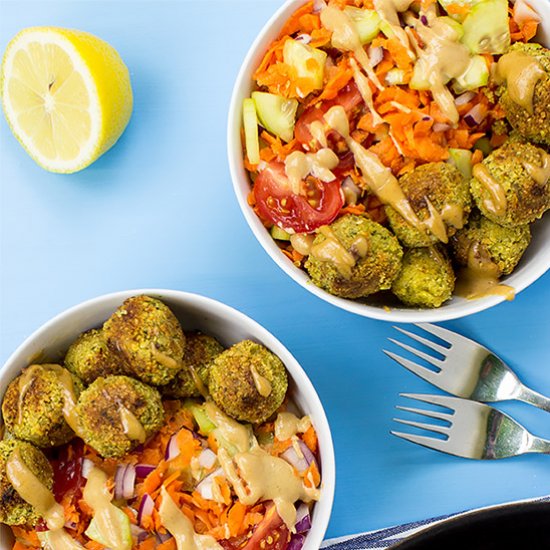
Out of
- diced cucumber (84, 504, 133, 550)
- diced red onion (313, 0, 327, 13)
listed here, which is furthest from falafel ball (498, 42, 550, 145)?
diced cucumber (84, 504, 133, 550)

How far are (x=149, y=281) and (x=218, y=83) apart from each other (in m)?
0.56

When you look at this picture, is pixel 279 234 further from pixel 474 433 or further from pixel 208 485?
pixel 474 433

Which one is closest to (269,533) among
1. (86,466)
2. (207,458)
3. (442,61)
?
(207,458)

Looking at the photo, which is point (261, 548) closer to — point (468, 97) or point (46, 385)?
point (46, 385)

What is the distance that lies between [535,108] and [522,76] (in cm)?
7

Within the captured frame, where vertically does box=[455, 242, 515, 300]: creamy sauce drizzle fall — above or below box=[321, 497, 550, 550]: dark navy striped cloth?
above

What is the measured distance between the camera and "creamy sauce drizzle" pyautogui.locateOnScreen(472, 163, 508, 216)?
6.53 feet

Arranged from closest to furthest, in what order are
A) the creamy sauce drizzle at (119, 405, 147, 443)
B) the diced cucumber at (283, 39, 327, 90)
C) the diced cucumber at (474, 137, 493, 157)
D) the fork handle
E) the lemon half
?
the creamy sauce drizzle at (119, 405, 147, 443)
the diced cucumber at (283, 39, 327, 90)
the diced cucumber at (474, 137, 493, 157)
the lemon half
the fork handle

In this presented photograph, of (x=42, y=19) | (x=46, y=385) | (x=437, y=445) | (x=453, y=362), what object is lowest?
(x=437, y=445)

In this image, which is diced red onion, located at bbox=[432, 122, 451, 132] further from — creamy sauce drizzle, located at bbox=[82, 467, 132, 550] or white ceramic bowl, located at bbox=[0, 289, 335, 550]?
creamy sauce drizzle, located at bbox=[82, 467, 132, 550]

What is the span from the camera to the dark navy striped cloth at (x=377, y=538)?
7.55 ft

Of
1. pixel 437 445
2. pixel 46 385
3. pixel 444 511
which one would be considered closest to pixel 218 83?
pixel 46 385

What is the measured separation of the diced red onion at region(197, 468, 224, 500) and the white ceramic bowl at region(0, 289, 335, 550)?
0.23m

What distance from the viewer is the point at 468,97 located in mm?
2113
